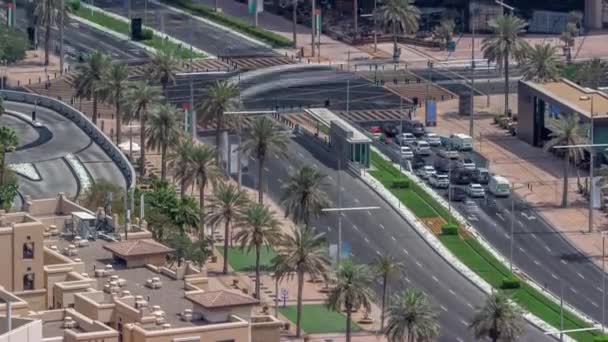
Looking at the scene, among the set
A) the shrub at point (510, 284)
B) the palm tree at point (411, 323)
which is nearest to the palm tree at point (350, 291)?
A: the palm tree at point (411, 323)

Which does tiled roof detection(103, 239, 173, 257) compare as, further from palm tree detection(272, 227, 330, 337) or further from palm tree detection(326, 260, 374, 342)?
palm tree detection(272, 227, 330, 337)

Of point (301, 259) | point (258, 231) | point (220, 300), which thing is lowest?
point (301, 259)

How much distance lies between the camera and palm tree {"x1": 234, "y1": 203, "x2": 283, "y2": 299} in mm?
192500

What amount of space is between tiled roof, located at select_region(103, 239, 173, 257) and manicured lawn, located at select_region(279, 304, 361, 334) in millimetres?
30038

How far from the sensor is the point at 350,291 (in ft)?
592

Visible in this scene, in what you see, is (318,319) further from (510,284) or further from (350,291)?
(510,284)

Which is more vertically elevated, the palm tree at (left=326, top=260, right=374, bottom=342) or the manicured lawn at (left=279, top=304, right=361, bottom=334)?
the palm tree at (left=326, top=260, right=374, bottom=342)

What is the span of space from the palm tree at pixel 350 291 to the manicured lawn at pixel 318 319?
5.62 meters

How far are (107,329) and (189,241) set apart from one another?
60466 mm

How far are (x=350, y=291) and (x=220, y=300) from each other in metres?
42.5

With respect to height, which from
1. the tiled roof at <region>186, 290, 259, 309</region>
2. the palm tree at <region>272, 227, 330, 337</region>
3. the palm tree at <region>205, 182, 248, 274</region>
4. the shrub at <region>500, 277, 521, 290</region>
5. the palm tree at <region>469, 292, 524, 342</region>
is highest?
the tiled roof at <region>186, 290, 259, 309</region>

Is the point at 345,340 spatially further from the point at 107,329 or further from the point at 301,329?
the point at 107,329

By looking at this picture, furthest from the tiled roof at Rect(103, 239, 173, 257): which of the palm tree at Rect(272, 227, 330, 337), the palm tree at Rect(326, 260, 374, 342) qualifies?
the palm tree at Rect(272, 227, 330, 337)

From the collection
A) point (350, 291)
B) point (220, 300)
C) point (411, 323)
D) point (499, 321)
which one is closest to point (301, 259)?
point (350, 291)
